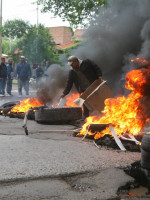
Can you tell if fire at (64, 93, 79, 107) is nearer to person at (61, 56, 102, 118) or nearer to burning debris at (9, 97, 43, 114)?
burning debris at (9, 97, 43, 114)

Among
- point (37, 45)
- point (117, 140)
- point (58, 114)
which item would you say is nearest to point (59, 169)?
point (117, 140)

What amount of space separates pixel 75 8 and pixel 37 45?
12780 millimetres

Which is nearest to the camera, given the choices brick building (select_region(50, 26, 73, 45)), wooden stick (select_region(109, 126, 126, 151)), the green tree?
wooden stick (select_region(109, 126, 126, 151))

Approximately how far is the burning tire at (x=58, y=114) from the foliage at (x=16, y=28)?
23.7 m

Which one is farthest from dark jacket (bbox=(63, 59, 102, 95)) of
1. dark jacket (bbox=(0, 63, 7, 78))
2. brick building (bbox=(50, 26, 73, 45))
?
brick building (bbox=(50, 26, 73, 45))

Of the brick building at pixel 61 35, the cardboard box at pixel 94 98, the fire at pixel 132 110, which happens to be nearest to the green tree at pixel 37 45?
the cardboard box at pixel 94 98

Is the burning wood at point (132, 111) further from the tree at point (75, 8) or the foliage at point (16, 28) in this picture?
the foliage at point (16, 28)

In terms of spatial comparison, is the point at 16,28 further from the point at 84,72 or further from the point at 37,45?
the point at 84,72

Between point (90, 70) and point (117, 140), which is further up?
point (90, 70)

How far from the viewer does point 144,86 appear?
18.9ft

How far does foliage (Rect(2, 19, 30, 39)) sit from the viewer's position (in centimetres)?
3000

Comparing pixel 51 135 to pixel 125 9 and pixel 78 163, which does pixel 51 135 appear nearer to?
pixel 78 163

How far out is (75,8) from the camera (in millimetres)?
17469

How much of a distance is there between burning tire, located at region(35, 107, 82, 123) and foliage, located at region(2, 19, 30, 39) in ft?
77.6
